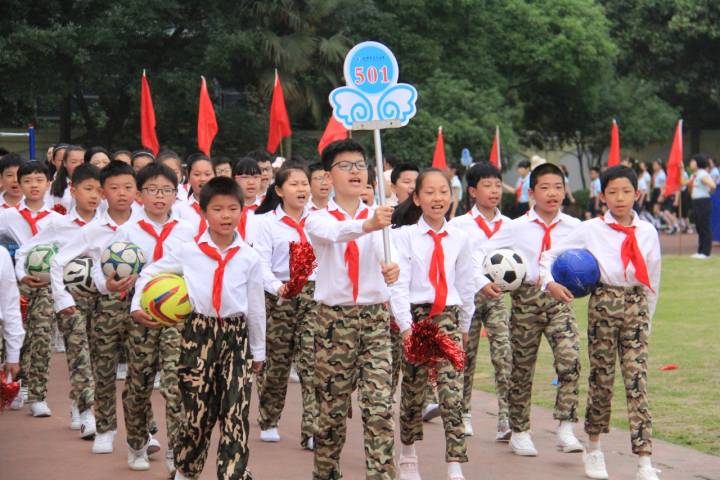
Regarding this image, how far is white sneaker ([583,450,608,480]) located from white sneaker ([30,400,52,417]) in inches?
181

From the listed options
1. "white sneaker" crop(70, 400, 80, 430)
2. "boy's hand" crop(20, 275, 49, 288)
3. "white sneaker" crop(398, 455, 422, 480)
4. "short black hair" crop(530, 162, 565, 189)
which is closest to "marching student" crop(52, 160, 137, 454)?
"boy's hand" crop(20, 275, 49, 288)

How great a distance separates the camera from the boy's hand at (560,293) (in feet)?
26.0

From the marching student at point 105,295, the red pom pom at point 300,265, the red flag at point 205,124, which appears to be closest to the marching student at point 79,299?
the marching student at point 105,295

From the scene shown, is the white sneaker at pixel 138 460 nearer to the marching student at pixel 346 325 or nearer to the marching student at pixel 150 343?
the marching student at pixel 150 343

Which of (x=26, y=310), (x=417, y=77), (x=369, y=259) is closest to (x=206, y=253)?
(x=369, y=259)

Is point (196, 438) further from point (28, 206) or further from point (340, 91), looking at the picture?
point (28, 206)

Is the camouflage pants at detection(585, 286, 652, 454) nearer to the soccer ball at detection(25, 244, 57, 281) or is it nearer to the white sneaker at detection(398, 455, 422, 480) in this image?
the white sneaker at detection(398, 455, 422, 480)

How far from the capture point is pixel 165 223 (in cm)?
839

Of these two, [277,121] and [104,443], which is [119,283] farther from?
[277,121]

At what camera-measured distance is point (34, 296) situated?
10289 millimetres

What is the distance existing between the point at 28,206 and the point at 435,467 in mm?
4330

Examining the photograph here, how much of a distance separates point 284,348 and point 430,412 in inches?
57.8

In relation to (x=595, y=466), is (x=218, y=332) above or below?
above

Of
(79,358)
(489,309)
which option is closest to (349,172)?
(489,309)
